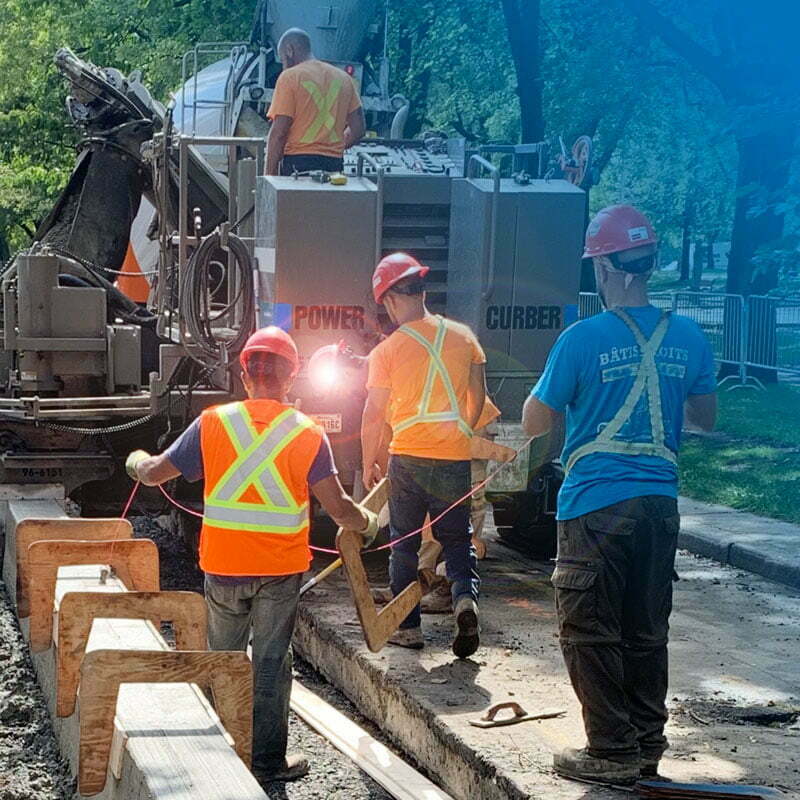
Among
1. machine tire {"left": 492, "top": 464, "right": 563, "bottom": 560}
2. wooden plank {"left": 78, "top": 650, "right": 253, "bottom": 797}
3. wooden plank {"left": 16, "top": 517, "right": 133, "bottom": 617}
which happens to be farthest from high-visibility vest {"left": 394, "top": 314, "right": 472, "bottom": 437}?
machine tire {"left": 492, "top": 464, "right": 563, "bottom": 560}

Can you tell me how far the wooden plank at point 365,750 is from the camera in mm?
6199

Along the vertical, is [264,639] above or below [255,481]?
below

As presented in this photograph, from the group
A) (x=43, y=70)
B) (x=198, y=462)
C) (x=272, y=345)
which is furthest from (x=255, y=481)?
(x=43, y=70)

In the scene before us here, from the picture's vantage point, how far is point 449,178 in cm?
994

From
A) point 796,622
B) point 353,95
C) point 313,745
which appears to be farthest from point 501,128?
point 313,745

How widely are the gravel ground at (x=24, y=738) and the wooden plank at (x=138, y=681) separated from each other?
0.69 metres

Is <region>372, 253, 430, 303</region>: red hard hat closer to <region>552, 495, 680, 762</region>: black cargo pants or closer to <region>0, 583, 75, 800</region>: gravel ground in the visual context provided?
<region>552, 495, 680, 762</region>: black cargo pants

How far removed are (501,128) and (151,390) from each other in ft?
66.4

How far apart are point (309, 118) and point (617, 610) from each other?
555cm

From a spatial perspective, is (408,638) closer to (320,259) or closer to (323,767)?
(323,767)

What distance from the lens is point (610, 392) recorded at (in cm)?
572

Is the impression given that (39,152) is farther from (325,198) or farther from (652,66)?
(325,198)

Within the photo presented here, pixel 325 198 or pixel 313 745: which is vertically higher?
pixel 325 198

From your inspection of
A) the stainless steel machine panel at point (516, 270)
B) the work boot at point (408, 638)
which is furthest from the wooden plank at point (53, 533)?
the stainless steel machine panel at point (516, 270)
